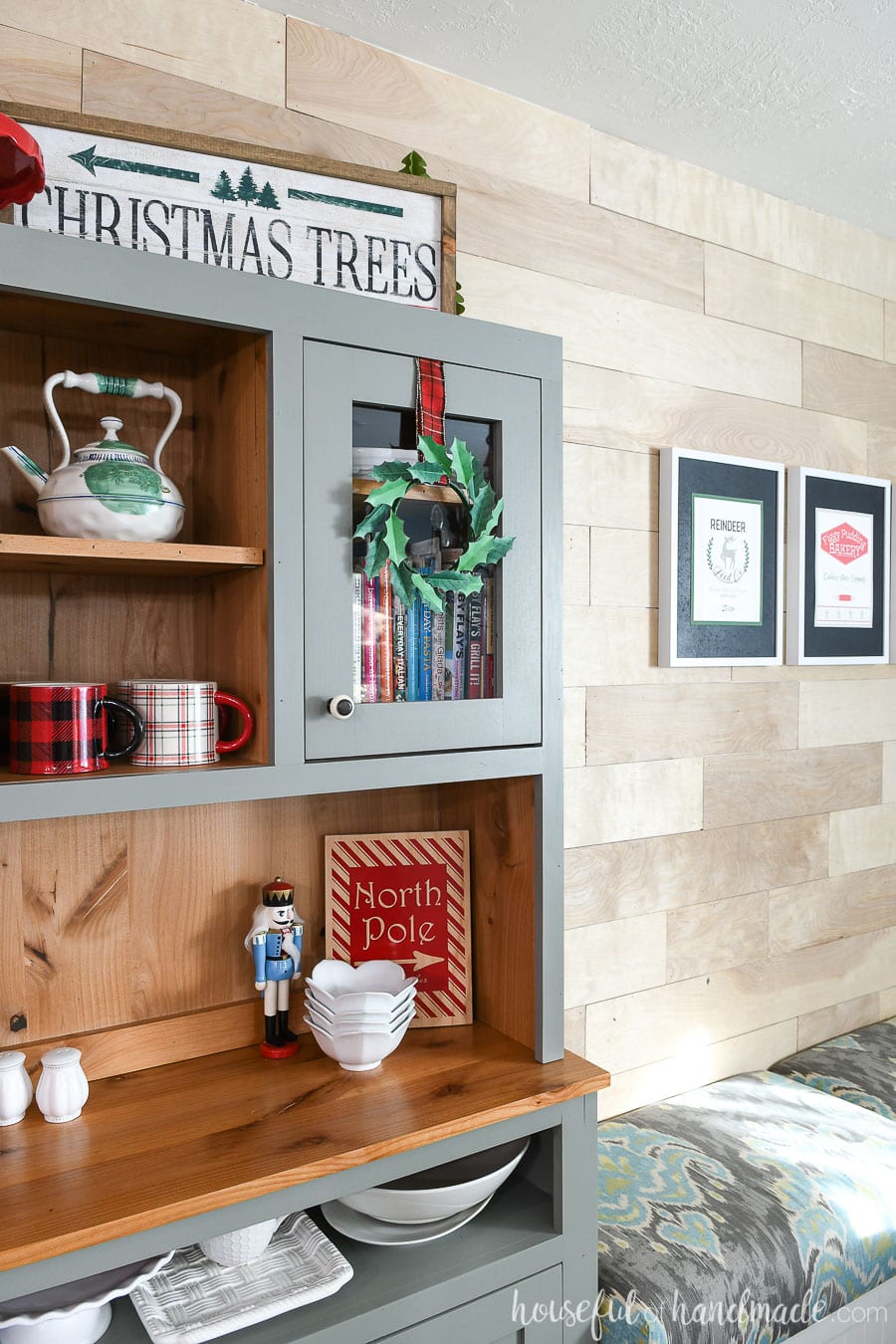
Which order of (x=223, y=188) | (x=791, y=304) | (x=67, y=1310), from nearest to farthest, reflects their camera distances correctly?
(x=67, y=1310) → (x=223, y=188) → (x=791, y=304)

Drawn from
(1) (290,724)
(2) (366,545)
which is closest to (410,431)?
(2) (366,545)

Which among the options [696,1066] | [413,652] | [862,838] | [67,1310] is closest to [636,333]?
[413,652]

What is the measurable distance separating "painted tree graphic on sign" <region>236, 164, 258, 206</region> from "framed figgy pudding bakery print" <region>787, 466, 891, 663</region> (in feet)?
4.79

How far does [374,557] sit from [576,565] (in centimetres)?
72

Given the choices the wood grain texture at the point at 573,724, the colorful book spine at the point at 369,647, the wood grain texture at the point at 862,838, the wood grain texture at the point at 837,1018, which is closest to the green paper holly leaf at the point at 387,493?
the colorful book spine at the point at 369,647

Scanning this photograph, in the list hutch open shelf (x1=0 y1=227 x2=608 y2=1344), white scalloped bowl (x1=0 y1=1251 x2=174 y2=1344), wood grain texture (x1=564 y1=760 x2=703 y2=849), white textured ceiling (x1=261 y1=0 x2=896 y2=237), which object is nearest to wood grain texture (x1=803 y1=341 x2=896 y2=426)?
white textured ceiling (x1=261 y1=0 x2=896 y2=237)

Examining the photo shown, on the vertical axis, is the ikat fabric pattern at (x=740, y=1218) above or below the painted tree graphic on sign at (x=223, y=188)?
below

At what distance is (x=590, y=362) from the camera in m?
1.96

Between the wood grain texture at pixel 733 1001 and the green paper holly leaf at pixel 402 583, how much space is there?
1064 millimetres

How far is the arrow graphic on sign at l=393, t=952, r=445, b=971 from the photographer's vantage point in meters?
1.64

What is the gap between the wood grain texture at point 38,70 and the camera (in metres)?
→ 1.37

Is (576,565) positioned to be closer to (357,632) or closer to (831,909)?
(357,632)

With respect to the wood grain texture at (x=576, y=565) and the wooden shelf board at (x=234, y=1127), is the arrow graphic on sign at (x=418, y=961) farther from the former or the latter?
the wood grain texture at (x=576, y=565)

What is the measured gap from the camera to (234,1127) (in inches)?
51.2
